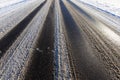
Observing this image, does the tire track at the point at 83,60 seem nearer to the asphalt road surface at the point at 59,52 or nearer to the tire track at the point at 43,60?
the asphalt road surface at the point at 59,52

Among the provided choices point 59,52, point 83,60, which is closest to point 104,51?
point 83,60

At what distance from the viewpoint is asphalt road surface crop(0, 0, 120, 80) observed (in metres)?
4.39

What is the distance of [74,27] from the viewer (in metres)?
8.62

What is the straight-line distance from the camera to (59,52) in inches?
220

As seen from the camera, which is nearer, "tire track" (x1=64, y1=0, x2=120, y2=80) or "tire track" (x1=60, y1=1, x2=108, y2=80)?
"tire track" (x1=60, y1=1, x2=108, y2=80)

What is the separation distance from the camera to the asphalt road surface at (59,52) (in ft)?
14.4

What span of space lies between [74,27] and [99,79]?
475 cm

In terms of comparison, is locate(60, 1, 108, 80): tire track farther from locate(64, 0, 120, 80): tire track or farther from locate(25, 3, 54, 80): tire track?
locate(25, 3, 54, 80): tire track

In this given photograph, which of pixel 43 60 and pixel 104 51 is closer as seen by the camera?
pixel 43 60

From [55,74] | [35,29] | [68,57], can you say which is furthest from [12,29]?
[55,74]

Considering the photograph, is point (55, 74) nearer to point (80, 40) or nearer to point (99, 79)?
point (99, 79)

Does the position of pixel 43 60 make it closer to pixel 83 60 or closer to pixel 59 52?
pixel 59 52

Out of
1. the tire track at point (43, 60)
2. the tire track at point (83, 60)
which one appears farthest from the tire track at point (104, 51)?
the tire track at point (43, 60)

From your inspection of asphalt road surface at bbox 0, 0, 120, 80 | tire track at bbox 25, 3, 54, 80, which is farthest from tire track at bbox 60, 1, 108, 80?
tire track at bbox 25, 3, 54, 80
